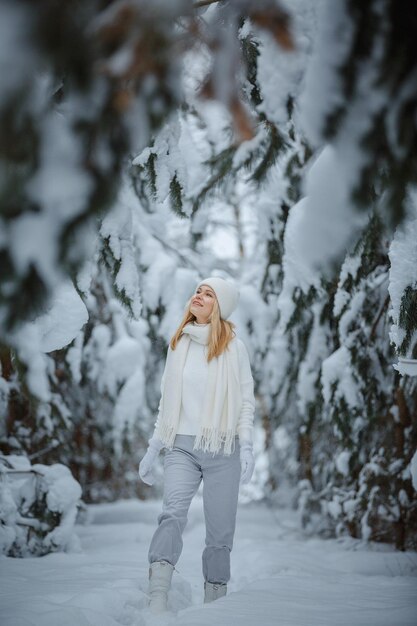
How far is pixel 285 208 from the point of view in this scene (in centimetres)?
435

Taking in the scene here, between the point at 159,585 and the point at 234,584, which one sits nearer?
the point at 159,585

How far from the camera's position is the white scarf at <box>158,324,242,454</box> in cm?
271

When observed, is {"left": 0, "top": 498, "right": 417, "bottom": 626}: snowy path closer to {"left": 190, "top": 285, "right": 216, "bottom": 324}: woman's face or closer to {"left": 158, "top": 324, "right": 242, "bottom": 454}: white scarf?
{"left": 158, "top": 324, "right": 242, "bottom": 454}: white scarf

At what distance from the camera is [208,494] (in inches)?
107

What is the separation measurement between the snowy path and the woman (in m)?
0.24

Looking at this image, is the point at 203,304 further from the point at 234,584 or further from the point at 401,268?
the point at 234,584

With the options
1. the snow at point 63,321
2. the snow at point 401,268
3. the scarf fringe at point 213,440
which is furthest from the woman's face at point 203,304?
the snow at point 401,268

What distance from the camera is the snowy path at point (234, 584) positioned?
7.01 feet

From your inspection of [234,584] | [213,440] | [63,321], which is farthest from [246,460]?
[63,321]

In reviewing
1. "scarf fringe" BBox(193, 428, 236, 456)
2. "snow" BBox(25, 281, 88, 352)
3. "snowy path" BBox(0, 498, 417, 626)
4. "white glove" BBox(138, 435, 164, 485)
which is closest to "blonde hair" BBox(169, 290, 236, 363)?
"scarf fringe" BBox(193, 428, 236, 456)

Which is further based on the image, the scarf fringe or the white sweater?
the white sweater

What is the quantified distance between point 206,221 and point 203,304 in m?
1.79

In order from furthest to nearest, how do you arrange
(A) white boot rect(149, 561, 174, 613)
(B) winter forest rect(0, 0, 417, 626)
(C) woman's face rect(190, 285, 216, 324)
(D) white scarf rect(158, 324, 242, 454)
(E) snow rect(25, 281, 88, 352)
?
1. (C) woman's face rect(190, 285, 216, 324)
2. (D) white scarf rect(158, 324, 242, 454)
3. (A) white boot rect(149, 561, 174, 613)
4. (E) snow rect(25, 281, 88, 352)
5. (B) winter forest rect(0, 0, 417, 626)

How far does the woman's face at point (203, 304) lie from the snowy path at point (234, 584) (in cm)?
132
